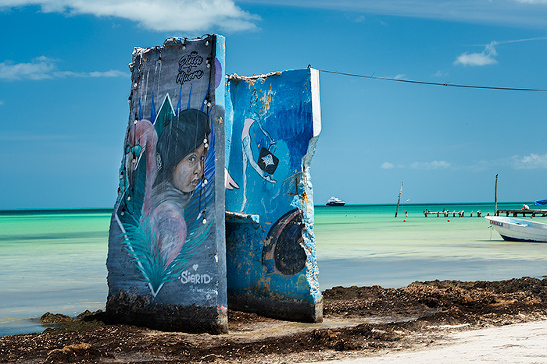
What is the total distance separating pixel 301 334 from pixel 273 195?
218 cm

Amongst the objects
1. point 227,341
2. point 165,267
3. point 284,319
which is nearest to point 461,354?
point 227,341

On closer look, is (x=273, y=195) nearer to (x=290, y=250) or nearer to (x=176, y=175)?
(x=290, y=250)

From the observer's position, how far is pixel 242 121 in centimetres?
895

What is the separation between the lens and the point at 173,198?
24.8 feet

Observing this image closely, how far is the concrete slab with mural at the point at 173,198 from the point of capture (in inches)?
285

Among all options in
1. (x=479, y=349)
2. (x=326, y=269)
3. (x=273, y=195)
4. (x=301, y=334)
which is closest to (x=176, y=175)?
(x=273, y=195)

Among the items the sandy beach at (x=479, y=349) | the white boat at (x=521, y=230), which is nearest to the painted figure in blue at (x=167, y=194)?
the sandy beach at (x=479, y=349)

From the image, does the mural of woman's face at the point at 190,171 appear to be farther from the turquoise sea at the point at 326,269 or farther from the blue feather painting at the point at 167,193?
the turquoise sea at the point at 326,269

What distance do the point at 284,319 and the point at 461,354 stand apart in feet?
10.4

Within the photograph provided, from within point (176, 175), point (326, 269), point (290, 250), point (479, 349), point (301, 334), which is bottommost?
point (326, 269)

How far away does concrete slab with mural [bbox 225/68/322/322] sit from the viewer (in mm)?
8234

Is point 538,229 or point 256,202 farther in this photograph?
point 538,229

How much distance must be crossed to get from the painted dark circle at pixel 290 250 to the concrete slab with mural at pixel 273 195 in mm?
14

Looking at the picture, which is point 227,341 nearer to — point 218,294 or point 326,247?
point 218,294
